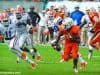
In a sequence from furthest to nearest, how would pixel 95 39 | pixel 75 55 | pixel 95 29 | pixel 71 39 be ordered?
pixel 95 29
pixel 95 39
pixel 71 39
pixel 75 55

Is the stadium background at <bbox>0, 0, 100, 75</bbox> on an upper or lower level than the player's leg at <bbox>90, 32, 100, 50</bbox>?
lower

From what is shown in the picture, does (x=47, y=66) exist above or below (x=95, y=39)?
below

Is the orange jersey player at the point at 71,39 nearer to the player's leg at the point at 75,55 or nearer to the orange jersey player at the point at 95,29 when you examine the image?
the player's leg at the point at 75,55

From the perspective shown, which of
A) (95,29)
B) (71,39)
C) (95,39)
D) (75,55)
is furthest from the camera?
(95,29)

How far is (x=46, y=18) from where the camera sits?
99.8 ft

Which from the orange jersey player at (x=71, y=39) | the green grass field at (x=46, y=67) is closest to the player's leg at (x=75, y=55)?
the orange jersey player at (x=71, y=39)

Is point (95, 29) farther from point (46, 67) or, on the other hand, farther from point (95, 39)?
point (46, 67)

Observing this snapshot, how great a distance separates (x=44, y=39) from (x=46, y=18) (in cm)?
158

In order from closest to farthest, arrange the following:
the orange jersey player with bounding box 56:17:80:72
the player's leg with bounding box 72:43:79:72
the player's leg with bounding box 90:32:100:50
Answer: the player's leg with bounding box 72:43:79:72 → the orange jersey player with bounding box 56:17:80:72 → the player's leg with bounding box 90:32:100:50

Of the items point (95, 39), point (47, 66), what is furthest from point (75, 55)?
point (95, 39)

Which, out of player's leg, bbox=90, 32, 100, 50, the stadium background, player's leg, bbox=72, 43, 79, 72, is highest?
player's leg, bbox=72, 43, 79, 72

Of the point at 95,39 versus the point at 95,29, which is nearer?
the point at 95,39

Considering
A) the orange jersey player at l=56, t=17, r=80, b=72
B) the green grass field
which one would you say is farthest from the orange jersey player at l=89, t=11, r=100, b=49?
the orange jersey player at l=56, t=17, r=80, b=72

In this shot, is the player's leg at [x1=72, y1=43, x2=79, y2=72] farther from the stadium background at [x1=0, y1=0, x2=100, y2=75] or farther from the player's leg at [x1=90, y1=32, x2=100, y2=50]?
the player's leg at [x1=90, y1=32, x2=100, y2=50]
